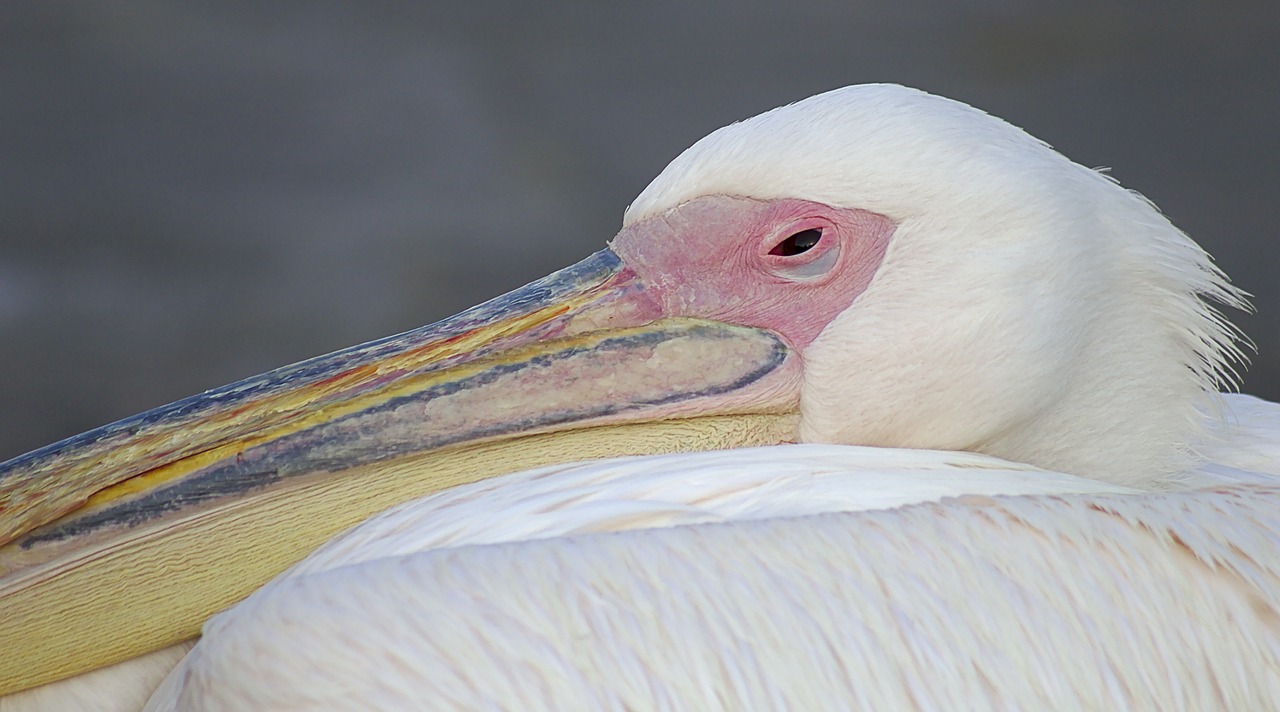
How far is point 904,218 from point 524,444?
1.58ft

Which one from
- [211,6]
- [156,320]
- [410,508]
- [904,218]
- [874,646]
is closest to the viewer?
[874,646]

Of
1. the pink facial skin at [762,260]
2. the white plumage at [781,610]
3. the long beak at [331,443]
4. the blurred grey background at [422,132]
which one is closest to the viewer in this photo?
the white plumage at [781,610]

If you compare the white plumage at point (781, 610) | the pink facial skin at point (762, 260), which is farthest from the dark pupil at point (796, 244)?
the white plumage at point (781, 610)

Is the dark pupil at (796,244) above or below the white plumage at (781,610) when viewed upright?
above

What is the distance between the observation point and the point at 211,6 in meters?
3.26

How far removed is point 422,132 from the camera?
10.7 feet

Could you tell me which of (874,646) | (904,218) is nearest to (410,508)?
(874,646)

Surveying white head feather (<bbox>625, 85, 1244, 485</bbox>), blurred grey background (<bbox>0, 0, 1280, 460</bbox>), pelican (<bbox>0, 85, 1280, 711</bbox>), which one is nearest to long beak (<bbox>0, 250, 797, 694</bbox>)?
pelican (<bbox>0, 85, 1280, 711</bbox>)

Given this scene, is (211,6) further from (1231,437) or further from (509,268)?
(1231,437)

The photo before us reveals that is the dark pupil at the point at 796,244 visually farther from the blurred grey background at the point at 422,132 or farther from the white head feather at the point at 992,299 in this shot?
the blurred grey background at the point at 422,132

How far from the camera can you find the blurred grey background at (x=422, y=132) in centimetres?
308

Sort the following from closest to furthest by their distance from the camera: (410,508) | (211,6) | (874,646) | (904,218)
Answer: (874,646) < (410,508) < (904,218) < (211,6)

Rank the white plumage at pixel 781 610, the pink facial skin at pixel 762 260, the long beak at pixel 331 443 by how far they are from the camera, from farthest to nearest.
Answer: the pink facial skin at pixel 762 260 → the long beak at pixel 331 443 → the white plumage at pixel 781 610

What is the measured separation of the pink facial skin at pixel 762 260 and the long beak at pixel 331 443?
0.02m
